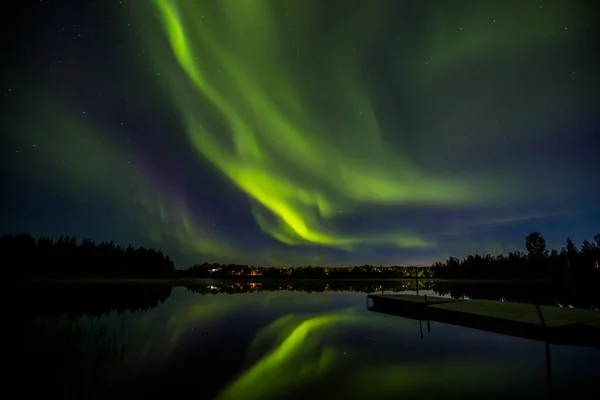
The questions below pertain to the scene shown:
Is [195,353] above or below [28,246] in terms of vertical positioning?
below

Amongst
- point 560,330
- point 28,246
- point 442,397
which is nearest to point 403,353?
point 442,397

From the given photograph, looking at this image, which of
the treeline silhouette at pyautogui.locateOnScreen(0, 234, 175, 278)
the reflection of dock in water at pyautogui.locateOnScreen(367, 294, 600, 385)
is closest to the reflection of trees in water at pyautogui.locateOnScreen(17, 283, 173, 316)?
the reflection of dock in water at pyautogui.locateOnScreen(367, 294, 600, 385)

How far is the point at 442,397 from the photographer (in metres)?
11.8

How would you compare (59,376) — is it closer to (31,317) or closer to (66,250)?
(31,317)

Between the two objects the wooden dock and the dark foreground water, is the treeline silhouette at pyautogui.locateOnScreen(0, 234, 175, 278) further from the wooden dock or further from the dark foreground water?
the wooden dock

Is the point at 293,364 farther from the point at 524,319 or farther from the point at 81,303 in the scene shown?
the point at 81,303

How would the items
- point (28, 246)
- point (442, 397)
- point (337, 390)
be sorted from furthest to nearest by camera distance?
point (28, 246) < point (337, 390) < point (442, 397)

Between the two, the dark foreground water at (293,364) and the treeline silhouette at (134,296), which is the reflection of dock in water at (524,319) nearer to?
the dark foreground water at (293,364)

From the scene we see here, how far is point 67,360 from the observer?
1611 centimetres

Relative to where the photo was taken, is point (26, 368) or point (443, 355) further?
point (443, 355)

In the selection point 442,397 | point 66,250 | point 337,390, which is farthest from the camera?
point 66,250

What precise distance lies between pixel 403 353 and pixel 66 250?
523 ft

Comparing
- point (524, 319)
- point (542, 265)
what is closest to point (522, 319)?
point (524, 319)

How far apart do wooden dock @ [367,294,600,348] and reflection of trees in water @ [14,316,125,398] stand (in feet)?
67.1
